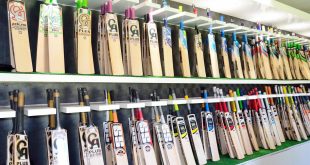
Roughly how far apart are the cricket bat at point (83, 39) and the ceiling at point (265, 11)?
119 centimetres

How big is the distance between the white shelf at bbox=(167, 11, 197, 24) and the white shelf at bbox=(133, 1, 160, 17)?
265 mm

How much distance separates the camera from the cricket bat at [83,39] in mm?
1562

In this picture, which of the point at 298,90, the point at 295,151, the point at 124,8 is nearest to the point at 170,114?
the point at 124,8

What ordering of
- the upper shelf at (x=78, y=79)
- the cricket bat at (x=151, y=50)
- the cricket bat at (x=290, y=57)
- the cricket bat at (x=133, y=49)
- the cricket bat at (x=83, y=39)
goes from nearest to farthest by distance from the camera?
the upper shelf at (x=78, y=79), the cricket bat at (x=83, y=39), the cricket bat at (x=133, y=49), the cricket bat at (x=151, y=50), the cricket bat at (x=290, y=57)

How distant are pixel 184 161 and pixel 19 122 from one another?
4.07 feet

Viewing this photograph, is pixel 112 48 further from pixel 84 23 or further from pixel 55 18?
pixel 55 18

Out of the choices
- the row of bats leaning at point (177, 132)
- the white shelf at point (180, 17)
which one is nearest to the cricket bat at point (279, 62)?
the row of bats leaning at point (177, 132)

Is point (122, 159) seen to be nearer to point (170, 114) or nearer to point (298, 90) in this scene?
point (170, 114)

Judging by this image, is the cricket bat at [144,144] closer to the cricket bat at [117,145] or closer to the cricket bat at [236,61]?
the cricket bat at [117,145]

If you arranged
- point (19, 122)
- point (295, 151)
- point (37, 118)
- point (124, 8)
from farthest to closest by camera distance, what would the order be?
point (295, 151)
point (124, 8)
point (37, 118)
point (19, 122)

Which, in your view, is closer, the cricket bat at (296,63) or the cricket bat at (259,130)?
the cricket bat at (259,130)

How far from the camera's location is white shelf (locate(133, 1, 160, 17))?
1.83 m


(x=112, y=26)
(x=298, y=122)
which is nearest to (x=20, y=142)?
(x=112, y=26)

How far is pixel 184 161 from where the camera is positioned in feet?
6.52
